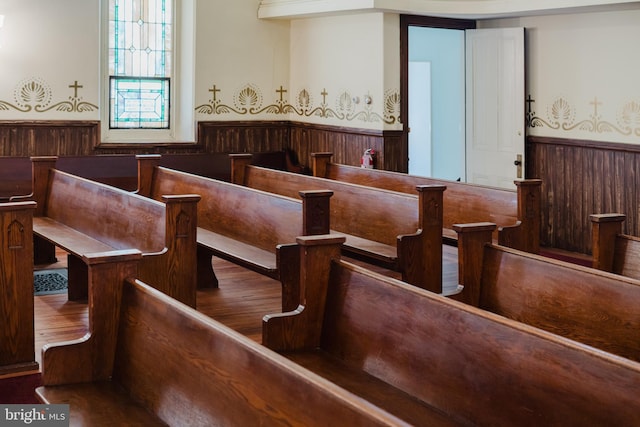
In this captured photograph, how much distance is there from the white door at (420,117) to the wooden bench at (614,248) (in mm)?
7648

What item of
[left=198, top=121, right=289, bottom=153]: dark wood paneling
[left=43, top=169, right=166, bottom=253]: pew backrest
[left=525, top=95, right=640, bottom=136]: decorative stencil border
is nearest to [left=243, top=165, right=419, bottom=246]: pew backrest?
[left=43, top=169, right=166, bottom=253]: pew backrest

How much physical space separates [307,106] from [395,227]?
4.93 meters

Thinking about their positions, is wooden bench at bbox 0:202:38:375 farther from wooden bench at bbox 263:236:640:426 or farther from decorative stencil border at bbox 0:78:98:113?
decorative stencil border at bbox 0:78:98:113

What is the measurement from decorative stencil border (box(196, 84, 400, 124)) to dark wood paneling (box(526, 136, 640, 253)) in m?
1.50

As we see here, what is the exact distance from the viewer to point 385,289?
330 centimetres

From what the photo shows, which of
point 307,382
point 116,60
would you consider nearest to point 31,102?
point 116,60

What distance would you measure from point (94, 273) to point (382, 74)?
20.1 ft

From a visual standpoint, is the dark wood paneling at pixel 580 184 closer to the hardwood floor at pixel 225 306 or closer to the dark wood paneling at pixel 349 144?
the dark wood paneling at pixel 349 144

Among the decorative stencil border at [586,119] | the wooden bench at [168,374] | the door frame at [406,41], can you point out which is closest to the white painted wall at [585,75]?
the decorative stencil border at [586,119]

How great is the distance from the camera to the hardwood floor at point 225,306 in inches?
207

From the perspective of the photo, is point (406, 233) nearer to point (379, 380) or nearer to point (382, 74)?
point (379, 380)

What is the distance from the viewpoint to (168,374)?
9.50 feet

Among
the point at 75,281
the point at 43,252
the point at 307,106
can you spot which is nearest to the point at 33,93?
the point at 43,252

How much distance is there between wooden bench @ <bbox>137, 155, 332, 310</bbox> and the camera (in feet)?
16.7
